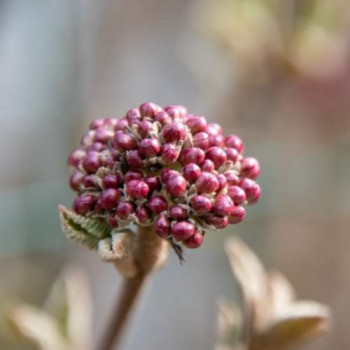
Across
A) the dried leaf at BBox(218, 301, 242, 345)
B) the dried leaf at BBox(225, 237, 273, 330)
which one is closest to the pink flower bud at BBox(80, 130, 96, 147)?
the dried leaf at BBox(225, 237, 273, 330)

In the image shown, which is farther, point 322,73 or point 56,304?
point 322,73

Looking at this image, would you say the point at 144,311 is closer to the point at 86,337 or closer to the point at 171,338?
the point at 171,338

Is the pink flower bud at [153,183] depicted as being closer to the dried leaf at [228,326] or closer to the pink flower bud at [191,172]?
the pink flower bud at [191,172]

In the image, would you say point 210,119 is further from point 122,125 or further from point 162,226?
point 162,226

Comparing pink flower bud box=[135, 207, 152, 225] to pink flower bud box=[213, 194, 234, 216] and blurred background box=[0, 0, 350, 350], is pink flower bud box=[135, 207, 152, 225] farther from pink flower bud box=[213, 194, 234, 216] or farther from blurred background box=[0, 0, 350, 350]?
blurred background box=[0, 0, 350, 350]

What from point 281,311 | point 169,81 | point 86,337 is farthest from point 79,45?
point 281,311

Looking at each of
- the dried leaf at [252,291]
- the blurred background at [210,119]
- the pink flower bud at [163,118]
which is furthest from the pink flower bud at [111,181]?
the blurred background at [210,119]

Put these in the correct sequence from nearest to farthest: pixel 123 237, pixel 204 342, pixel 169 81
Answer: pixel 123 237
pixel 204 342
pixel 169 81
